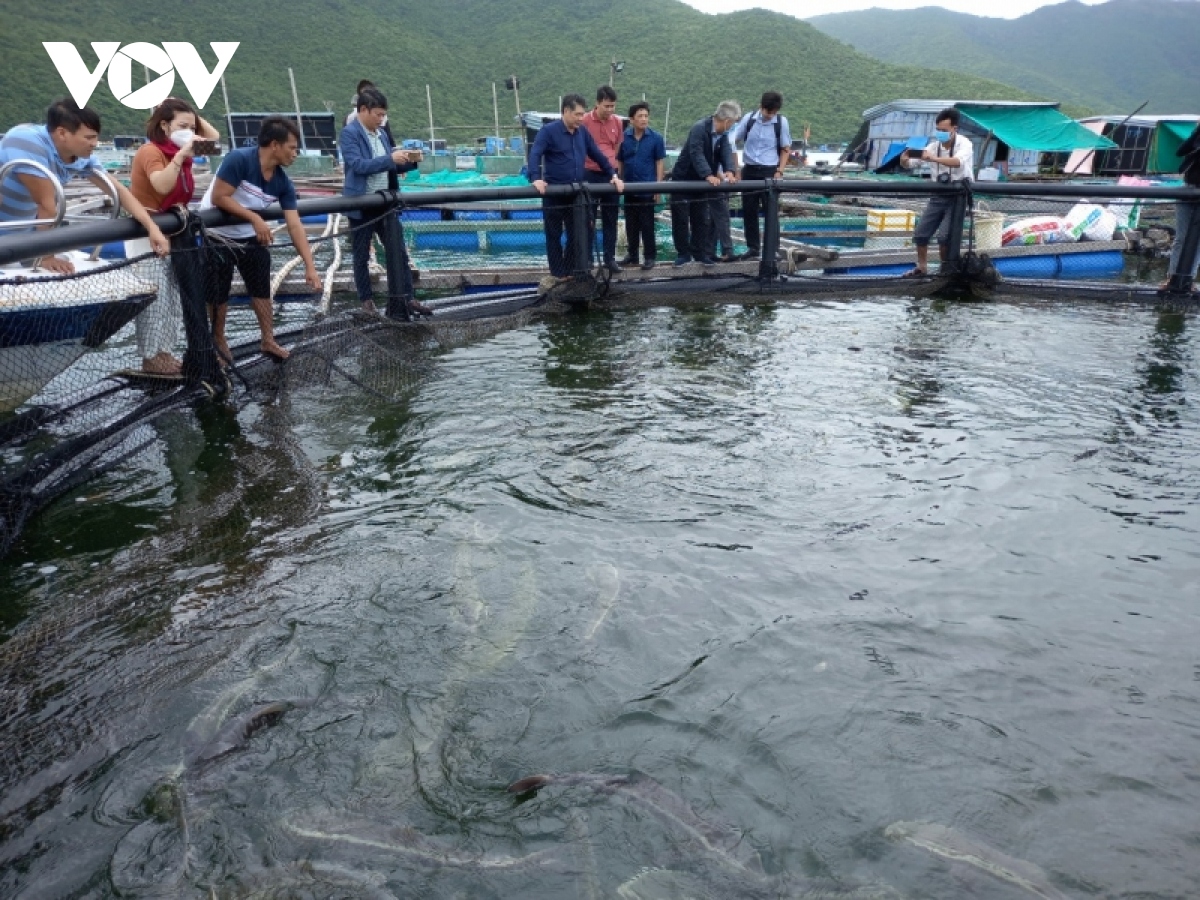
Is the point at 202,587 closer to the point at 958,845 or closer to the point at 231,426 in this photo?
the point at 231,426

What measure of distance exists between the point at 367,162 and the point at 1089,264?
545 inches

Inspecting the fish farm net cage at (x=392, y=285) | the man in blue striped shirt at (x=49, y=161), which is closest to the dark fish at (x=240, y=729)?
the fish farm net cage at (x=392, y=285)

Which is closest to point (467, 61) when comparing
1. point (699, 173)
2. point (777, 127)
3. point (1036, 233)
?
point (1036, 233)

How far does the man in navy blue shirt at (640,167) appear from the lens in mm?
10766

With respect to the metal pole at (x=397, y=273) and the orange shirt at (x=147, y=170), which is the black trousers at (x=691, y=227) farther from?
the orange shirt at (x=147, y=170)

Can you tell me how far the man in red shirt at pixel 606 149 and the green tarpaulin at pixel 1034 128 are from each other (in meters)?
31.1

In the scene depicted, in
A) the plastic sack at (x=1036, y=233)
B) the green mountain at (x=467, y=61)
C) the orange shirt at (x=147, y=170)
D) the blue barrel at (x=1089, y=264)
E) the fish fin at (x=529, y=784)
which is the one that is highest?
the green mountain at (x=467, y=61)

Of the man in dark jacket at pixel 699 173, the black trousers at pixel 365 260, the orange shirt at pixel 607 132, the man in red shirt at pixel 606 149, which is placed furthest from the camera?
the orange shirt at pixel 607 132

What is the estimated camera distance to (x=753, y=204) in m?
11.2

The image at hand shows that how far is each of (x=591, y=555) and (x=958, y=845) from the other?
2.13 m

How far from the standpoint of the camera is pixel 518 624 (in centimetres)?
366

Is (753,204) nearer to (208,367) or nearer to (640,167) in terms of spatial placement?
(640,167)

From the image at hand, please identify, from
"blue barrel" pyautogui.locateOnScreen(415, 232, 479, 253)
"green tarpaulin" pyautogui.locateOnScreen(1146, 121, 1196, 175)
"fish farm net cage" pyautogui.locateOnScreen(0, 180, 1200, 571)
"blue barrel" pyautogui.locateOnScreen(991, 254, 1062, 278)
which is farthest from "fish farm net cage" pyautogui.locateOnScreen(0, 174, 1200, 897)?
"green tarpaulin" pyautogui.locateOnScreen(1146, 121, 1196, 175)

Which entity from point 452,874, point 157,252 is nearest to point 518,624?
point 452,874
